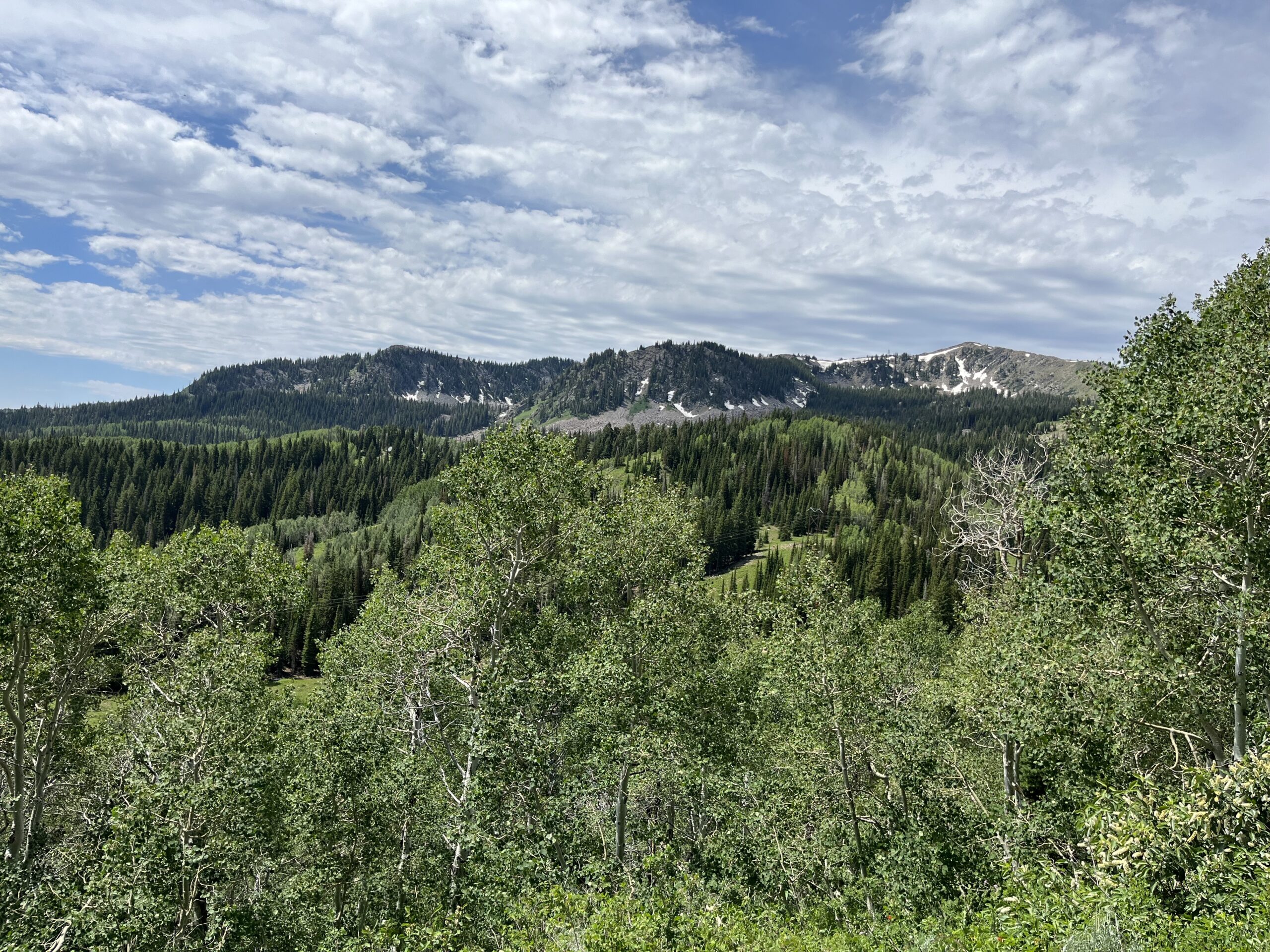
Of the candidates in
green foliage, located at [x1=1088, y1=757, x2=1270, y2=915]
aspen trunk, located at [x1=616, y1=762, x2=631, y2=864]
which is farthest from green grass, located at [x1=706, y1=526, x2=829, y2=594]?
green foliage, located at [x1=1088, y1=757, x2=1270, y2=915]

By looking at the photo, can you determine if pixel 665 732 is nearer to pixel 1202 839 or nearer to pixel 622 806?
pixel 622 806

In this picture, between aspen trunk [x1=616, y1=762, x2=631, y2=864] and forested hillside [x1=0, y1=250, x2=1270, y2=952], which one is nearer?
forested hillside [x1=0, y1=250, x2=1270, y2=952]

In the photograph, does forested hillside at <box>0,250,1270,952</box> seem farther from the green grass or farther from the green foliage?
the green grass

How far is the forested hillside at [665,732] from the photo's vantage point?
14.3 meters

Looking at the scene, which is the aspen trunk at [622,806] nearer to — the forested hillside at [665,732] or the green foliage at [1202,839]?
the forested hillside at [665,732]

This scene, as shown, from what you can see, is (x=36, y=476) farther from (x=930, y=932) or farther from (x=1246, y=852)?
(x=1246, y=852)

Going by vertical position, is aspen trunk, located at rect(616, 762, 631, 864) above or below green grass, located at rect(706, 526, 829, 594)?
above

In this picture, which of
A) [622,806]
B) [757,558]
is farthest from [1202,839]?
[757,558]

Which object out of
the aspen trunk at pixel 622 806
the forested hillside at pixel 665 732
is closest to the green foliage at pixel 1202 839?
the forested hillside at pixel 665 732

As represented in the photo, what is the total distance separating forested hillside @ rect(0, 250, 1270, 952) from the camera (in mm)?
14266

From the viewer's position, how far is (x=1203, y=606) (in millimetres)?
16625

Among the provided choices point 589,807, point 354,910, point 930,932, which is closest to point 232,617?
point 354,910

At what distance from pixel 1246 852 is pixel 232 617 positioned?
39.1m

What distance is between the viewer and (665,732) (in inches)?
828
